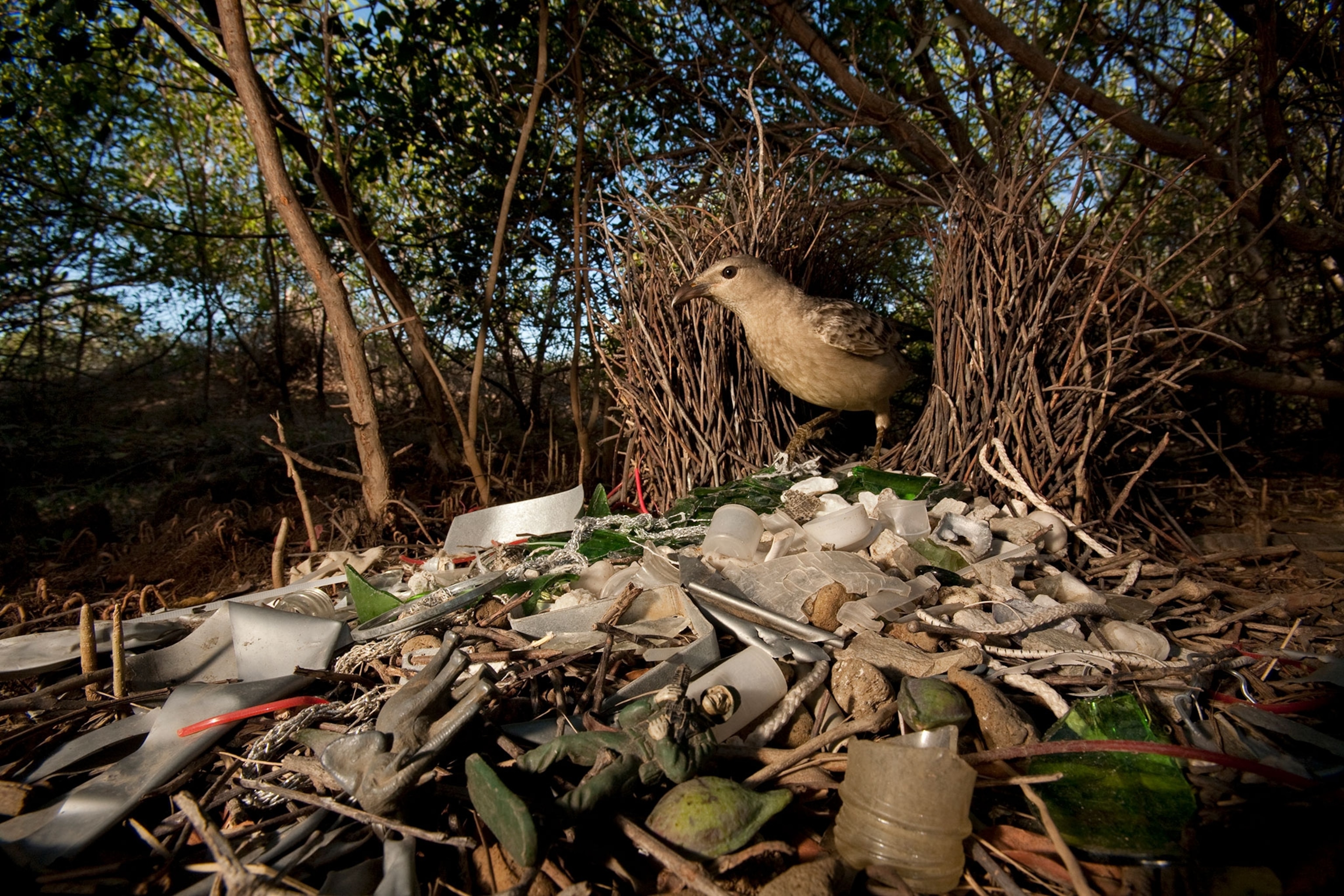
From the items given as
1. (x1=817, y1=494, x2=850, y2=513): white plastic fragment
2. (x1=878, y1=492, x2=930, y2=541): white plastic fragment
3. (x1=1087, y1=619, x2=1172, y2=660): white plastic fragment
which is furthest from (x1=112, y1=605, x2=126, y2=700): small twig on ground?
(x1=1087, y1=619, x2=1172, y2=660): white plastic fragment

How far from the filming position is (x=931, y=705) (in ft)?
4.10

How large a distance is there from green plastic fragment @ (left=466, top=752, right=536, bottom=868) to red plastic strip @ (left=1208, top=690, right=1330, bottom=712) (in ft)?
4.95

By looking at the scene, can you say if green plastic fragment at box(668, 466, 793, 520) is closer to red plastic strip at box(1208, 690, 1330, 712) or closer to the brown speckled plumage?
the brown speckled plumage

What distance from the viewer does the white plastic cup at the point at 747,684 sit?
1.35 meters

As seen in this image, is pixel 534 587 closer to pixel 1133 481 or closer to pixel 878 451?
pixel 878 451

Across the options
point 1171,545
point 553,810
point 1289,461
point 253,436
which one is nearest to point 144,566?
point 253,436

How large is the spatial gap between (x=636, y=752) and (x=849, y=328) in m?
2.19

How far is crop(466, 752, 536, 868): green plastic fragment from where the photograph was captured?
→ 95 cm

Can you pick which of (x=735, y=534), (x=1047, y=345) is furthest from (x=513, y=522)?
(x=1047, y=345)

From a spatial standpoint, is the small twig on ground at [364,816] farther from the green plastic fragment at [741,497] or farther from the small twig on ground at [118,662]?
the green plastic fragment at [741,497]

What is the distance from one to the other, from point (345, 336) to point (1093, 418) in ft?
9.58

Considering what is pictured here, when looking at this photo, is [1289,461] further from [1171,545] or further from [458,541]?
[458,541]

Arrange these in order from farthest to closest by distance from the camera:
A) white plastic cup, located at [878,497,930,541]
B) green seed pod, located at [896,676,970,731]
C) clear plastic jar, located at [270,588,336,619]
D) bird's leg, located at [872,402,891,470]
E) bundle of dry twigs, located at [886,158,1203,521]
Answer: bird's leg, located at [872,402,891,470], bundle of dry twigs, located at [886,158,1203,521], white plastic cup, located at [878,497,930,541], clear plastic jar, located at [270,588,336,619], green seed pod, located at [896,676,970,731]

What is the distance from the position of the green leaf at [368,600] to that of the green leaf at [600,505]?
933 mm
